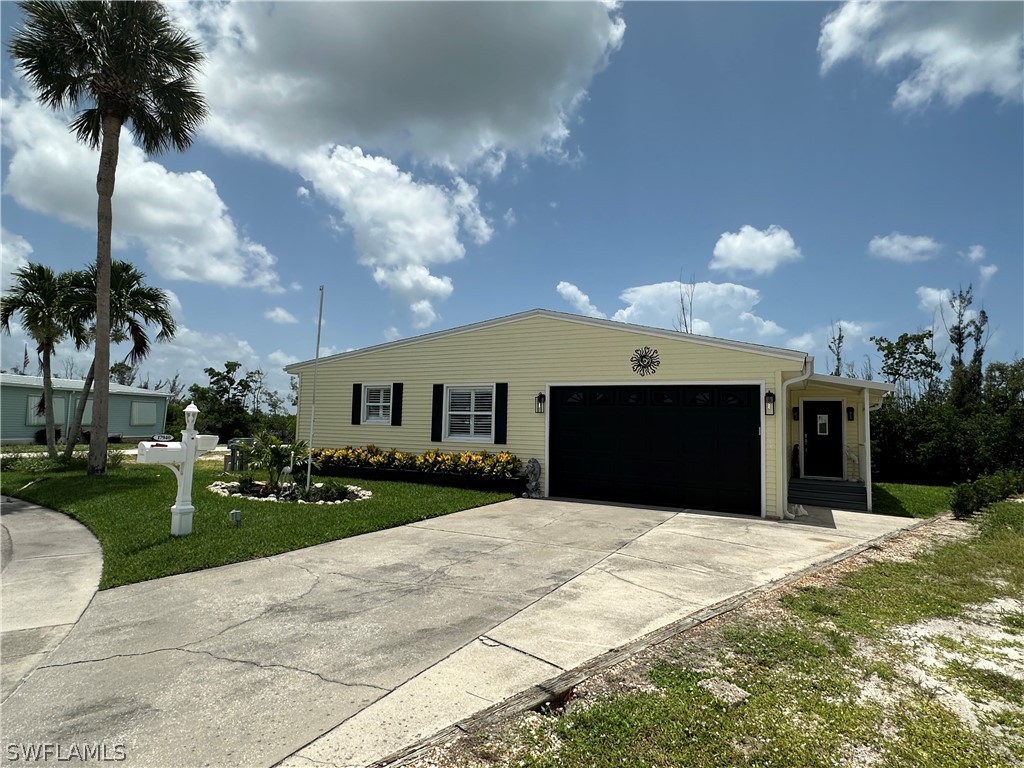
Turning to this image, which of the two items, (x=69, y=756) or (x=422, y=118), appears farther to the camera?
(x=422, y=118)

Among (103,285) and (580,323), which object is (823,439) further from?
(103,285)

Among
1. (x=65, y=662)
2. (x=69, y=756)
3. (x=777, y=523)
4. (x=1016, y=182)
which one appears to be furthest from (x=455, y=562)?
(x=1016, y=182)

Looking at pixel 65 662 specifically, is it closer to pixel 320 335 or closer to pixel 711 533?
pixel 320 335

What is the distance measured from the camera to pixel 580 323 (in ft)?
35.6

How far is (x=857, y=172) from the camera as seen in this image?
11250 mm

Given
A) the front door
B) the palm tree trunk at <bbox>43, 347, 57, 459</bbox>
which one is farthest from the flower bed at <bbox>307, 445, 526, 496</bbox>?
the front door

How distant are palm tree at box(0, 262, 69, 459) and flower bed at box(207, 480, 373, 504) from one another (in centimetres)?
864

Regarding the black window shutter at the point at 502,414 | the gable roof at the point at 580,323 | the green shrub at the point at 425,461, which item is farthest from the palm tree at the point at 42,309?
the black window shutter at the point at 502,414

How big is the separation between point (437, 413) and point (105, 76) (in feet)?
34.7

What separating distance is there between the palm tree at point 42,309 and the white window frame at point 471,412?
1130 centimetres

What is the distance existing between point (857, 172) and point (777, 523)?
8.21 m

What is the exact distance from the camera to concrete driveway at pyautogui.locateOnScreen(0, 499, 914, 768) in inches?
98.8

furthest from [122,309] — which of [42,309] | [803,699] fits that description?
[803,699]

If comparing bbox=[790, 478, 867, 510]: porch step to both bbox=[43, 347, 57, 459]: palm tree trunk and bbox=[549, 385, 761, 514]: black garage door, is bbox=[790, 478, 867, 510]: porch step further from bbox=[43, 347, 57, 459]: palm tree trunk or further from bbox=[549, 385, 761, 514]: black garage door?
bbox=[43, 347, 57, 459]: palm tree trunk
